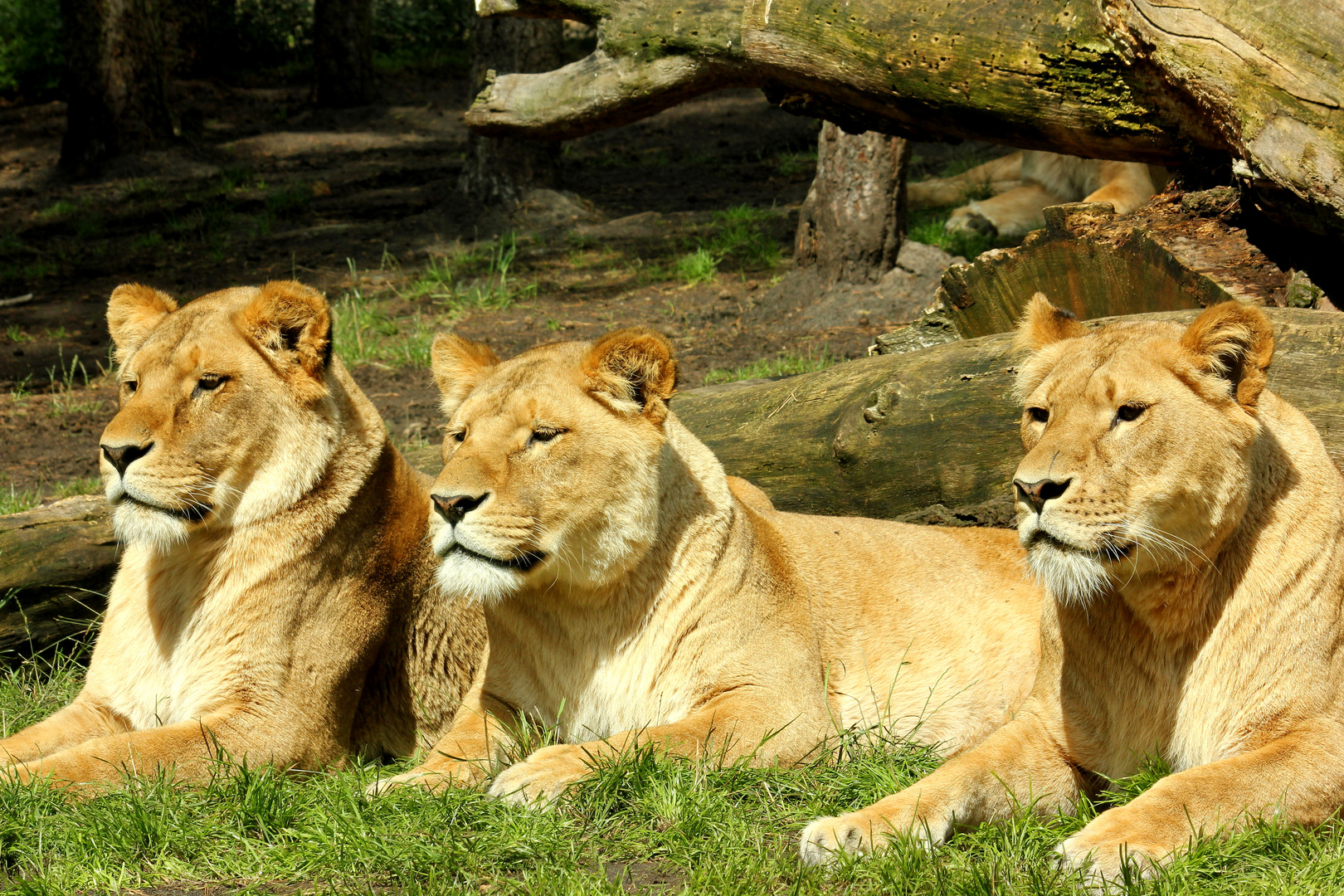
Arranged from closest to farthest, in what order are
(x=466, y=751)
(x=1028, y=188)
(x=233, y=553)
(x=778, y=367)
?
(x=466, y=751)
(x=233, y=553)
(x=778, y=367)
(x=1028, y=188)

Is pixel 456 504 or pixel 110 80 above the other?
pixel 456 504

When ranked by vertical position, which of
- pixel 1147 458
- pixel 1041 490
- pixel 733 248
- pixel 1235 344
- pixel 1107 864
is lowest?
pixel 733 248

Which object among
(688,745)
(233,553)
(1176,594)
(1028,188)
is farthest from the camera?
(1028,188)

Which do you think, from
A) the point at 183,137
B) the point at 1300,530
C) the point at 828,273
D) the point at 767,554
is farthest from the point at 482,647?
the point at 183,137

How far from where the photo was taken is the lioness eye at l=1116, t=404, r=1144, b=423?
3.37 meters

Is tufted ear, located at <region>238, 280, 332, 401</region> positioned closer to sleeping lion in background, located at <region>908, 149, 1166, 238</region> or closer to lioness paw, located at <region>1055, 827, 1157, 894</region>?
lioness paw, located at <region>1055, 827, 1157, 894</region>

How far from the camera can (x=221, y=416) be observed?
13.5 feet

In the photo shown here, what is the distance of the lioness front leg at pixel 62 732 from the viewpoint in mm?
4148

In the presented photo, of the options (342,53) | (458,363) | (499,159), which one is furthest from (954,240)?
(342,53)

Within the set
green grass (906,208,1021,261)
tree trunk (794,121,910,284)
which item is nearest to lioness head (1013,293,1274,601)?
tree trunk (794,121,910,284)

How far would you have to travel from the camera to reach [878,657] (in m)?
4.59

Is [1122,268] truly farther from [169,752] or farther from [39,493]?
[39,493]

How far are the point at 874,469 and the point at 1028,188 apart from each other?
657 centimetres

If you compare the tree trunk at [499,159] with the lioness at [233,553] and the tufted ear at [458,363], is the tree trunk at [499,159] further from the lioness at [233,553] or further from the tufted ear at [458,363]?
the tufted ear at [458,363]
